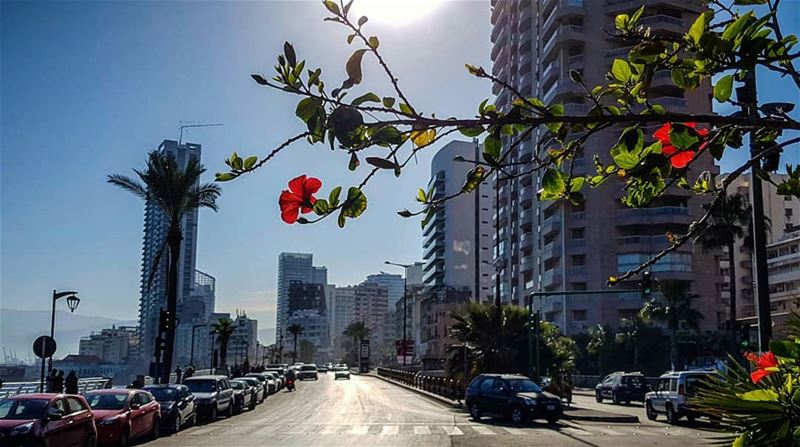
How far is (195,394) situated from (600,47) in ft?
207

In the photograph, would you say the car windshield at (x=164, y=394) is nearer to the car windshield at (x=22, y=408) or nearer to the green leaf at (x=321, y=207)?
the car windshield at (x=22, y=408)

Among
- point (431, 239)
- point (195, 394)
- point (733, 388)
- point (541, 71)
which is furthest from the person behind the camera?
point (431, 239)

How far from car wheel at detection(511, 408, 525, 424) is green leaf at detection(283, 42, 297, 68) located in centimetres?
2519

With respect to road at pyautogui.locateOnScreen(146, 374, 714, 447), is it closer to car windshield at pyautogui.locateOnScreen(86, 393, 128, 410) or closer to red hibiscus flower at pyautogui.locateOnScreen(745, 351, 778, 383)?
car windshield at pyautogui.locateOnScreen(86, 393, 128, 410)

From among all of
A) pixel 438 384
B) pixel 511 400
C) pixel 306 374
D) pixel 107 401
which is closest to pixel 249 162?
pixel 107 401

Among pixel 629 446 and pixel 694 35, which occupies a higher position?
pixel 694 35

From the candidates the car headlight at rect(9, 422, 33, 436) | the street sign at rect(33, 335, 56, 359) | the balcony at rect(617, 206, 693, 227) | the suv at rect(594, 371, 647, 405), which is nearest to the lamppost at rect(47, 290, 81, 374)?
the street sign at rect(33, 335, 56, 359)

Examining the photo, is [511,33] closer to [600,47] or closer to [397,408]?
[600,47]

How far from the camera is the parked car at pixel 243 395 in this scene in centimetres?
3403

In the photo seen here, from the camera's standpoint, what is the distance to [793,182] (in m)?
4.08

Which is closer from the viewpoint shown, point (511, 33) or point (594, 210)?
point (594, 210)

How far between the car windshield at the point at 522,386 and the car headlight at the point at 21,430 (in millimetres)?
16951

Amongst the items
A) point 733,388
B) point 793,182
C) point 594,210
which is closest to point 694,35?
point 793,182

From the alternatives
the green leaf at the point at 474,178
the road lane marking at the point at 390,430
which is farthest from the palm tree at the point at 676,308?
the green leaf at the point at 474,178
